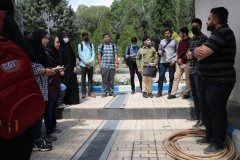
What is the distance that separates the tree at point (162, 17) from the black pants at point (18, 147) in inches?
1073

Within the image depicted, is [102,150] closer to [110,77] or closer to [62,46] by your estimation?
[62,46]

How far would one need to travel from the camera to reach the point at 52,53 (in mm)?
4516

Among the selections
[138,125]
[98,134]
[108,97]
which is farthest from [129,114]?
[108,97]

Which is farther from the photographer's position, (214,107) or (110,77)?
(110,77)

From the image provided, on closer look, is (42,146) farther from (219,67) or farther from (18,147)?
(219,67)

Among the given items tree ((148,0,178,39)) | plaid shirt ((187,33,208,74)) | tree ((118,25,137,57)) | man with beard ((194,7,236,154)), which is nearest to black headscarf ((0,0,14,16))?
man with beard ((194,7,236,154))

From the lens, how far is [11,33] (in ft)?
5.82

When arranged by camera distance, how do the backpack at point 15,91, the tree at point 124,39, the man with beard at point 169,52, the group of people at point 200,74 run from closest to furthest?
the backpack at point 15,91 < the group of people at point 200,74 < the man with beard at point 169,52 < the tree at point 124,39

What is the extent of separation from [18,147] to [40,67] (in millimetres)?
2167

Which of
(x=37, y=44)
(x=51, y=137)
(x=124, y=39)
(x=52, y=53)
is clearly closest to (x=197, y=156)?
(x=51, y=137)

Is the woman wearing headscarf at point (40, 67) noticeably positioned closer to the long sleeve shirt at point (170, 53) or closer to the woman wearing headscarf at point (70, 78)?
the woman wearing headscarf at point (70, 78)

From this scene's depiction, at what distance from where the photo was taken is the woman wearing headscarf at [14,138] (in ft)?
5.58

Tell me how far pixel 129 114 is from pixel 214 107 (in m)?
2.74

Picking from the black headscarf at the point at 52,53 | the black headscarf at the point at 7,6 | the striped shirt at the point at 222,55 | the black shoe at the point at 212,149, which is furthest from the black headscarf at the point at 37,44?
the black shoe at the point at 212,149
